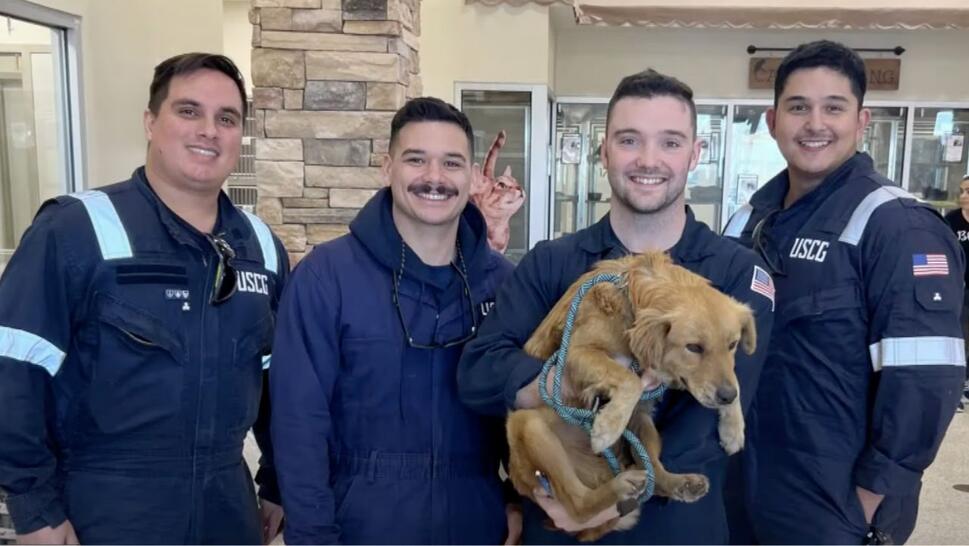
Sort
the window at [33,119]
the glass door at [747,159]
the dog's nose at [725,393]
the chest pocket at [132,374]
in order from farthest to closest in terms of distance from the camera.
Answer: the glass door at [747,159] → the window at [33,119] → the chest pocket at [132,374] → the dog's nose at [725,393]

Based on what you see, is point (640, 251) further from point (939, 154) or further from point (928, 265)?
point (939, 154)

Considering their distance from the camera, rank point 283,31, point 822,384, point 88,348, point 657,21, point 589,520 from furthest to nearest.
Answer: point 657,21
point 283,31
point 822,384
point 88,348
point 589,520

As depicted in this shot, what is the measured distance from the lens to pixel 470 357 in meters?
1.69

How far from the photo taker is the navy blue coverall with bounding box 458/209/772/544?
5.09ft

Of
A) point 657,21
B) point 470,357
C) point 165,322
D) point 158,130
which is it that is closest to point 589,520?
point 470,357

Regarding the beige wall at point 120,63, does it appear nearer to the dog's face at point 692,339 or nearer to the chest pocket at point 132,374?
the chest pocket at point 132,374

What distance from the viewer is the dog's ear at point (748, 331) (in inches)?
58.8

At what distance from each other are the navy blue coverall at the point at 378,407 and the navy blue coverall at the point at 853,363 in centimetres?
79

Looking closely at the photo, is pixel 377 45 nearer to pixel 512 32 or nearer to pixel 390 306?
pixel 512 32

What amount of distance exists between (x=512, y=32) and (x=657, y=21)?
1.63 meters

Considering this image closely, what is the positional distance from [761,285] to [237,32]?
683 centimetres

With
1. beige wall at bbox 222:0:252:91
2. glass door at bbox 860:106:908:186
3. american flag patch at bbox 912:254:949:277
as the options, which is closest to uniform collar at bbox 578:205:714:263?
american flag patch at bbox 912:254:949:277

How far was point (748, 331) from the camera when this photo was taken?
1.52m

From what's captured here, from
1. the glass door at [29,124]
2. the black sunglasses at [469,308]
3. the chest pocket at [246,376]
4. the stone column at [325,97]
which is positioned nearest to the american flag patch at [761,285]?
the black sunglasses at [469,308]
